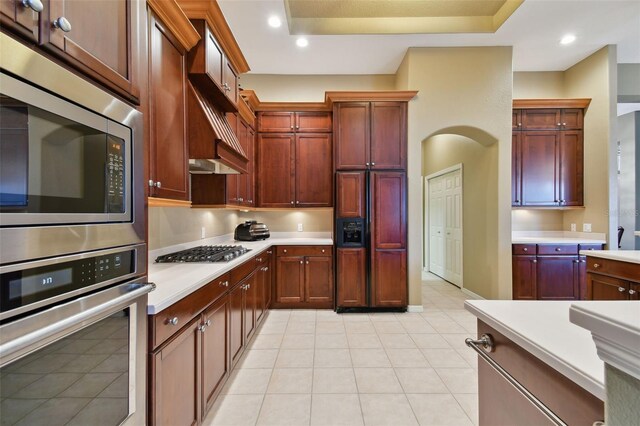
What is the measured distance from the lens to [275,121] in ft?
13.8

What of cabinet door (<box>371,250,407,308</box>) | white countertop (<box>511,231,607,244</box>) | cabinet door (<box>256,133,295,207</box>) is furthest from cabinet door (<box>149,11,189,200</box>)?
white countertop (<box>511,231,607,244</box>)

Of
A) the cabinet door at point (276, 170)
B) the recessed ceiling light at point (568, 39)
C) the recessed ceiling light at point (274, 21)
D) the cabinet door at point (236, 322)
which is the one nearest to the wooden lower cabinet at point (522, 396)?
the cabinet door at point (236, 322)

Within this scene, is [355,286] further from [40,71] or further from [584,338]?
[40,71]

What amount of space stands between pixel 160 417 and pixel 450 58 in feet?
15.5

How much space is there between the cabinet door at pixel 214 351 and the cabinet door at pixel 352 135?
2477mm

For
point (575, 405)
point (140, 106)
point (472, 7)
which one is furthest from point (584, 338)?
point (472, 7)

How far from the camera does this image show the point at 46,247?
74cm

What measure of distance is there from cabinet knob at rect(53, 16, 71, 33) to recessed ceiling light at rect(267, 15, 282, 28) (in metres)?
2.99

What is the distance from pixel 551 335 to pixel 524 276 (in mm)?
3852

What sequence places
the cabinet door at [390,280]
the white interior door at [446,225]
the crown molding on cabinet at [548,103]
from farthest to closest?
the white interior door at [446,225] < the crown molding on cabinet at [548,103] < the cabinet door at [390,280]

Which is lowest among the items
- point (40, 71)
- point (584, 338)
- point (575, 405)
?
point (575, 405)

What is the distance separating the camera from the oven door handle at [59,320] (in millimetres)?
646

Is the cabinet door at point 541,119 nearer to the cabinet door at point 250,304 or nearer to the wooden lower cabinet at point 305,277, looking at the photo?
the wooden lower cabinet at point 305,277

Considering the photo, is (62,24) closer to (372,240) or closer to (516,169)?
(372,240)
